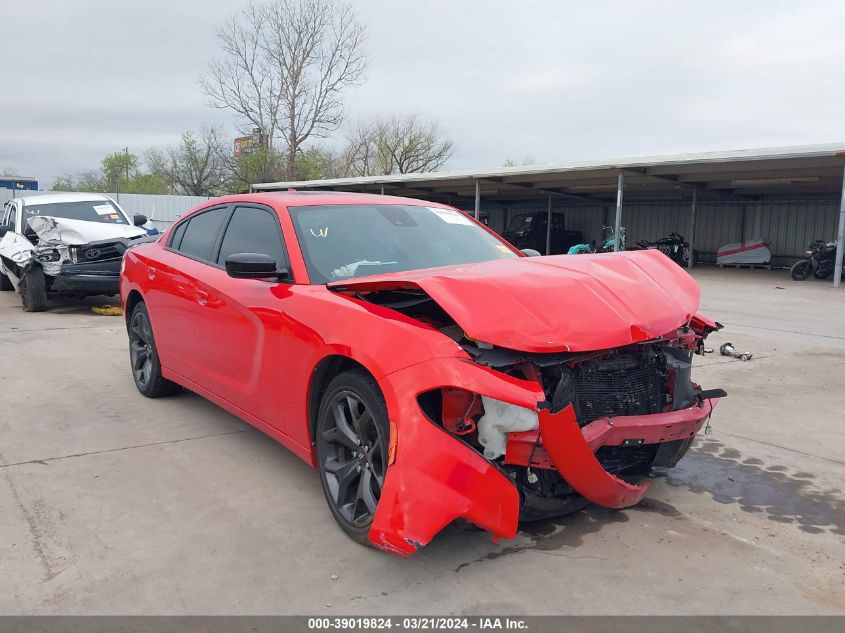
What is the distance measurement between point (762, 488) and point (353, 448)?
7.61ft

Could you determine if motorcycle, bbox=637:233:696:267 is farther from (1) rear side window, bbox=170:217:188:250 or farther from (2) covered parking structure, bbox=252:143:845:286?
(1) rear side window, bbox=170:217:188:250

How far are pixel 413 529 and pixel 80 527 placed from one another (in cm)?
174

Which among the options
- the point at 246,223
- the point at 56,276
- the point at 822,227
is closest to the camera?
the point at 246,223

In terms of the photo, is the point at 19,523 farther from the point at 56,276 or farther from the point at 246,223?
the point at 56,276

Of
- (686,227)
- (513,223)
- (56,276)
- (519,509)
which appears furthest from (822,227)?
(519,509)

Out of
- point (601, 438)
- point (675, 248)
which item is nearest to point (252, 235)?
point (601, 438)

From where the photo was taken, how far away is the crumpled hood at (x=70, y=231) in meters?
10.4

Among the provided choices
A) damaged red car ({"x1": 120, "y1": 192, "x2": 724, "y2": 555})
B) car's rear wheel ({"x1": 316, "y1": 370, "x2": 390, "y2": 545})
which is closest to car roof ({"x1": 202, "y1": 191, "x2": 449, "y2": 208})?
damaged red car ({"x1": 120, "y1": 192, "x2": 724, "y2": 555})

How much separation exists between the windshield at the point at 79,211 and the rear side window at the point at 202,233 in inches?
302

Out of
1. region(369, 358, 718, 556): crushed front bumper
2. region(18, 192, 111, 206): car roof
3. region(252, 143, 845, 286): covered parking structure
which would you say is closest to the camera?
region(369, 358, 718, 556): crushed front bumper

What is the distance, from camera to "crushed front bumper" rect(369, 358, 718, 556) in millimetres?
2586

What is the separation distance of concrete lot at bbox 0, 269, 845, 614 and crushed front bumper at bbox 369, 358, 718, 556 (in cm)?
30

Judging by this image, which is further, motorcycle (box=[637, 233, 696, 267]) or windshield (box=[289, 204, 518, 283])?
motorcycle (box=[637, 233, 696, 267])
